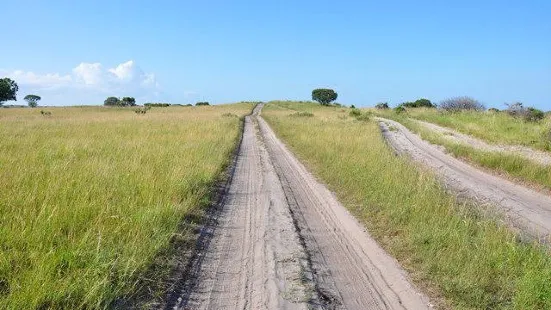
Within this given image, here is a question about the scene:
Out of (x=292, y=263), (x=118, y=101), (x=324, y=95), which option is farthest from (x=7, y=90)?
(x=292, y=263)

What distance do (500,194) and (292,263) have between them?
831 cm

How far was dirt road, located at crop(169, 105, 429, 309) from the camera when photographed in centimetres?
470

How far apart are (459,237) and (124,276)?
4662 mm

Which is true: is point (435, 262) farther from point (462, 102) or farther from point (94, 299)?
point (462, 102)

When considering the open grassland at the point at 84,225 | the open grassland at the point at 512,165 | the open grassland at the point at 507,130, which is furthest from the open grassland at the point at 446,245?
the open grassland at the point at 507,130

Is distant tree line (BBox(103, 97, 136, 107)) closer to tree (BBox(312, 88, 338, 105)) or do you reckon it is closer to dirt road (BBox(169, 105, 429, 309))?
tree (BBox(312, 88, 338, 105))

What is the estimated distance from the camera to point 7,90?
7769 centimetres

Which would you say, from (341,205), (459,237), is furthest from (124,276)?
(341,205)

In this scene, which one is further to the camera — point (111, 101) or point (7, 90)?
point (111, 101)

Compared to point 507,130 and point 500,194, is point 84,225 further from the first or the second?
point 507,130

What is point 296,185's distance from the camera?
11352 millimetres

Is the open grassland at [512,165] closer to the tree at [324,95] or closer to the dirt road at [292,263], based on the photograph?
the dirt road at [292,263]

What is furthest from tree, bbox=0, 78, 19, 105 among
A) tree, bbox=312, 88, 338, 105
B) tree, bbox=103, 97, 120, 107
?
tree, bbox=312, 88, 338, 105

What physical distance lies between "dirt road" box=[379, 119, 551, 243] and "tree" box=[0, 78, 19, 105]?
77.8 meters
